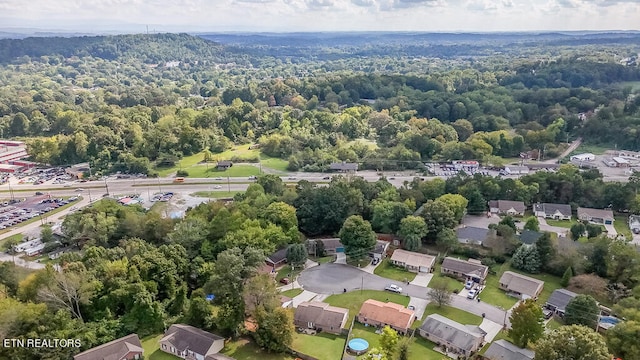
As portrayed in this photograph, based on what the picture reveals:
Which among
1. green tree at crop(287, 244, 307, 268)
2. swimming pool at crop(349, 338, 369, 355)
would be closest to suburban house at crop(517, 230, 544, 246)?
green tree at crop(287, 244, 307, 268)

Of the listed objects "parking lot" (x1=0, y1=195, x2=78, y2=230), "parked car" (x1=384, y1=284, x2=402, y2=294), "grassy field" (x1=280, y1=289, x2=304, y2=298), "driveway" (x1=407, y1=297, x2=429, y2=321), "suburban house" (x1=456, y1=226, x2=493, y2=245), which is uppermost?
"suburban house" (x1=456, y1=226, x2=493, y2=245)

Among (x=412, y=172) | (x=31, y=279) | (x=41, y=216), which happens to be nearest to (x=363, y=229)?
(x=31, y=279)

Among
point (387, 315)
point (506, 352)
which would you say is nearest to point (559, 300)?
point (506, 352)

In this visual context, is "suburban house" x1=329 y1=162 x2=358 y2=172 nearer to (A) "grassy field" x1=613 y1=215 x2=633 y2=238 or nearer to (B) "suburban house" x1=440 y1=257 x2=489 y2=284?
(B) "suburban house" x1=440 y1=257 x2=489 y2=284

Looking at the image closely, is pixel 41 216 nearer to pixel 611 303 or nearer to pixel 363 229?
pixel 363 229

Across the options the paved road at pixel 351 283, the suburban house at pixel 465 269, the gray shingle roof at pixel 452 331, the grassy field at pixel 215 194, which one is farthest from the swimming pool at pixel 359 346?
the grassy field at pixel 215 194
